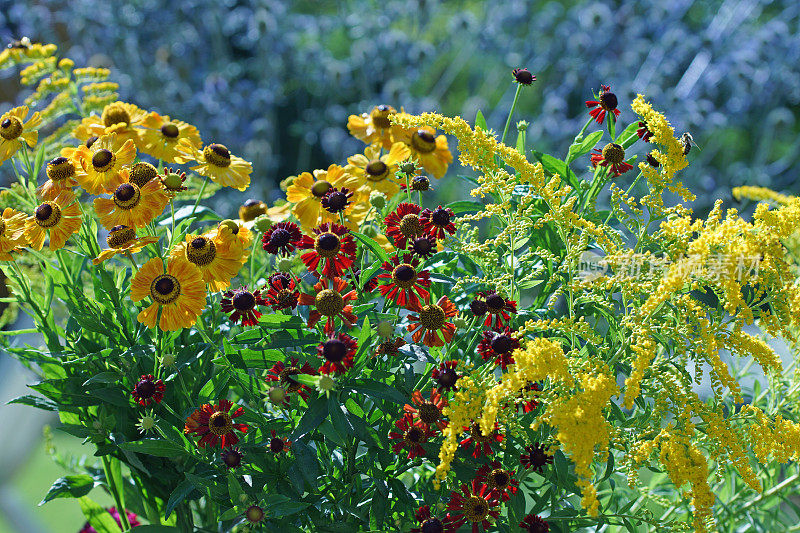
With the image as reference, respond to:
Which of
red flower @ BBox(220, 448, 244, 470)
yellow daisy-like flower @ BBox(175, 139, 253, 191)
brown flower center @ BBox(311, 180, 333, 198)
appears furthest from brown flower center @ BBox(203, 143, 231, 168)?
red flower @ BBox(220, 448, 244, 470)

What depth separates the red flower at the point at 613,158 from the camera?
702 millimetres

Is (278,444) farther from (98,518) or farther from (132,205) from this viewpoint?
(98,518)

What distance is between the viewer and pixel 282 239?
0.66 metres

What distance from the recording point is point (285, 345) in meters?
0.64

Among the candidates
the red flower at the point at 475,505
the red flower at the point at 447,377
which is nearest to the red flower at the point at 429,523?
the red flower at the point at 475,505

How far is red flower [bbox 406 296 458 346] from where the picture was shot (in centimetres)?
62

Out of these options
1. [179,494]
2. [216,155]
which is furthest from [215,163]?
[179,494]

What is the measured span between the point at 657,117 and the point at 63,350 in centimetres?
67

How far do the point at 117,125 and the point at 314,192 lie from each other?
0.75 feet

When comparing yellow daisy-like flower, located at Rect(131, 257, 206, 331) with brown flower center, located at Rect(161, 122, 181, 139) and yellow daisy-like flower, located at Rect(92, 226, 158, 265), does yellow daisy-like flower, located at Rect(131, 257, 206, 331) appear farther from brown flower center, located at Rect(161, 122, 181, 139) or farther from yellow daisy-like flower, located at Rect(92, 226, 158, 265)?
brown flower center, located at Rect(161, 122, 181, 139)

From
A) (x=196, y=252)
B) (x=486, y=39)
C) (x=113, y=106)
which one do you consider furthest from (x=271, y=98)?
(x=196, y=252)

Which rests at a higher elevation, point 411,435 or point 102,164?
point 102,164

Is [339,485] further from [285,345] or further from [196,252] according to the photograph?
[196,252]

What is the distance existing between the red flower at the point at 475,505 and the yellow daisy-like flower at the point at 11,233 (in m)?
0.47
